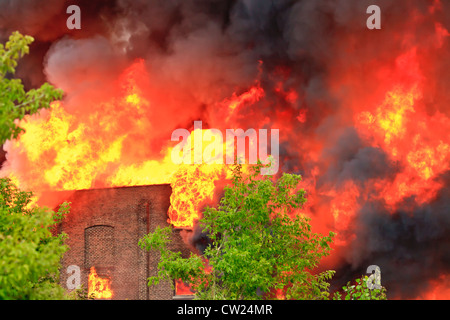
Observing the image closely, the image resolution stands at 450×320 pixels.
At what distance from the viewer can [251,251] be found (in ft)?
43.1

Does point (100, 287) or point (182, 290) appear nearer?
point (182, 290)

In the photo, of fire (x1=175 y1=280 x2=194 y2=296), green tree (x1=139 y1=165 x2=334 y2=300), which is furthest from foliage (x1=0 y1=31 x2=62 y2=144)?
fire (x1=175 y1=280 x2=194 y2=296)

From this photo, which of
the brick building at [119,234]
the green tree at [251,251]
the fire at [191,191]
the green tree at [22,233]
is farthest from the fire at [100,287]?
the green tree at [22,233]

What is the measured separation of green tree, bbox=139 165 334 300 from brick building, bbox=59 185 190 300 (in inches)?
451

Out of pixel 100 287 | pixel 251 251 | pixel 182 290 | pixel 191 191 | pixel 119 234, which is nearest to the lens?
pixel 251 251

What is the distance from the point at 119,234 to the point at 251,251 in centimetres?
1515

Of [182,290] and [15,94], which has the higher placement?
[15,94]

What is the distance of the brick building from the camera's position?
85.7 ft

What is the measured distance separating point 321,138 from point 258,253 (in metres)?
13.1

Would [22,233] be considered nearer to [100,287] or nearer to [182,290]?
[182,290]

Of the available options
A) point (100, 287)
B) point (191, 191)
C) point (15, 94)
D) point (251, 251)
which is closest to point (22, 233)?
point (15, 94)

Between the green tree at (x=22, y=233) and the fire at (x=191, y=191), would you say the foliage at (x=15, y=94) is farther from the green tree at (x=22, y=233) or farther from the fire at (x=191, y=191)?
the fire at (x=191, y=191)

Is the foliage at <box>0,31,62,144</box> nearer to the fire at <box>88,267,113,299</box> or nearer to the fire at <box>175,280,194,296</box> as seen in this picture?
the fire at <box>175,280,194,296</box>

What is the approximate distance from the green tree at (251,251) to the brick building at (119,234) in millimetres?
11452
